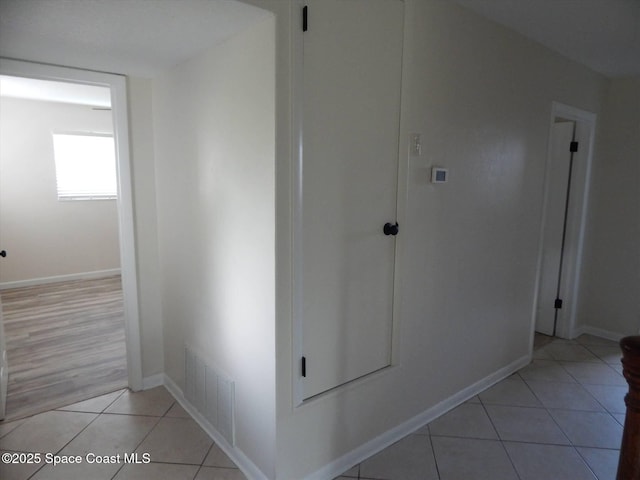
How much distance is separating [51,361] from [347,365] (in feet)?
8.12

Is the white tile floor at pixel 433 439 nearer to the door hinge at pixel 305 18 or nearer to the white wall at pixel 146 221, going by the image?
the white wall at pixel 146 221

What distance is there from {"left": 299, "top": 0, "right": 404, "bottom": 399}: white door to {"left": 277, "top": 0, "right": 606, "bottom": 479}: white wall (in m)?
0.10

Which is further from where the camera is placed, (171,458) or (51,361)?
(51,361)

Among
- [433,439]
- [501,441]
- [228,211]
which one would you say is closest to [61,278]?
[228,211]

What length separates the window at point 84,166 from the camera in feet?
16.9

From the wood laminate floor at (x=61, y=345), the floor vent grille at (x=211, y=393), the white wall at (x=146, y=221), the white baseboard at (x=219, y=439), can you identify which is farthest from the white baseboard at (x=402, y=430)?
the wood laminate floor at (x=61, y=345)

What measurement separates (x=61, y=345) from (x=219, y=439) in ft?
6.66

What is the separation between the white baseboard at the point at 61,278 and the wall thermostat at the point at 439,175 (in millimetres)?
4958

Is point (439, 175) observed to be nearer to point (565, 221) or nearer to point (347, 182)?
point (347, 182)

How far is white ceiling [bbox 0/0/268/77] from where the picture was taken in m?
1.45

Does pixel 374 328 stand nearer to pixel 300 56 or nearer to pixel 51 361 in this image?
pixel 300 56

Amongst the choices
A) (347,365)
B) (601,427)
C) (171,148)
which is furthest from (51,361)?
(601,427)

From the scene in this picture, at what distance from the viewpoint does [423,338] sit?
7.45 ft

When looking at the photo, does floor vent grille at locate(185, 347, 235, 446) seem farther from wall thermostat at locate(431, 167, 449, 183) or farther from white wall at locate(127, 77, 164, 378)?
wall thermostat at locate(431, 167, 449, 183)
